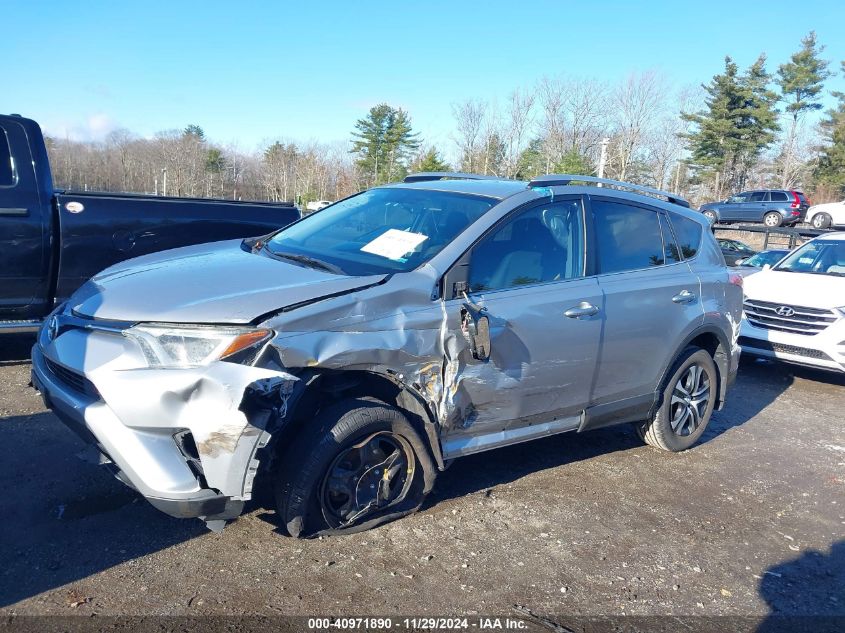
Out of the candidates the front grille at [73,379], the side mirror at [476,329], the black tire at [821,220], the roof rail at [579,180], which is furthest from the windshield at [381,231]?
the black tire at [821,220]

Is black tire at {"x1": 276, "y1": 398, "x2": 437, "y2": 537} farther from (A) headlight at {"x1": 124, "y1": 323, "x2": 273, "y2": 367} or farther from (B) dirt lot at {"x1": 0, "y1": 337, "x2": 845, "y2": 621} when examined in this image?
(A) headlight at {"x1": 124, "y1": 323, "x2": 273, "y2": 367}

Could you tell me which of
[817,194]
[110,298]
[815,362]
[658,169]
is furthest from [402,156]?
[110,298]

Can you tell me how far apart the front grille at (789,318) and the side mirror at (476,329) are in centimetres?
545

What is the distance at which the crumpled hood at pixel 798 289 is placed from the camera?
7.56m

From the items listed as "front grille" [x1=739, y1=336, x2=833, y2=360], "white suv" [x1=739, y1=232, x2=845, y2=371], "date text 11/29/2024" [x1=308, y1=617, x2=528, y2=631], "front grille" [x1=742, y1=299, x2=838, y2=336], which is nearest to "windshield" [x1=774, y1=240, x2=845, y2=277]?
"white suv" [x1=739, y1=232, x2=845, y2=371]

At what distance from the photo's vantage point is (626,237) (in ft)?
15.4

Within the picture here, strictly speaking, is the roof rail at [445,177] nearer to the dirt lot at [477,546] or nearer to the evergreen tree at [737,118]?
the dirt lot at [477,546]

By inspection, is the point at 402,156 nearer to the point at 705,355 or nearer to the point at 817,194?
the point at 817,194

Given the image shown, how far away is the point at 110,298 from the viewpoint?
336 centimetres

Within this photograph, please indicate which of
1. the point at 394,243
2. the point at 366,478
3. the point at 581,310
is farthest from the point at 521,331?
the point at 366,478

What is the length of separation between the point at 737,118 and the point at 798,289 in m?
44.4

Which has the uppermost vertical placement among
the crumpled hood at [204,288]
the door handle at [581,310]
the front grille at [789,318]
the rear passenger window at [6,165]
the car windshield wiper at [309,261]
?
the rear passenger window at [6,165]

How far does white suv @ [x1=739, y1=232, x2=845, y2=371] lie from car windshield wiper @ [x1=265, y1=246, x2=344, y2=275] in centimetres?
564

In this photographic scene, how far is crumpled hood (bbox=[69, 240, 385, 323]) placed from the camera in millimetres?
3055
